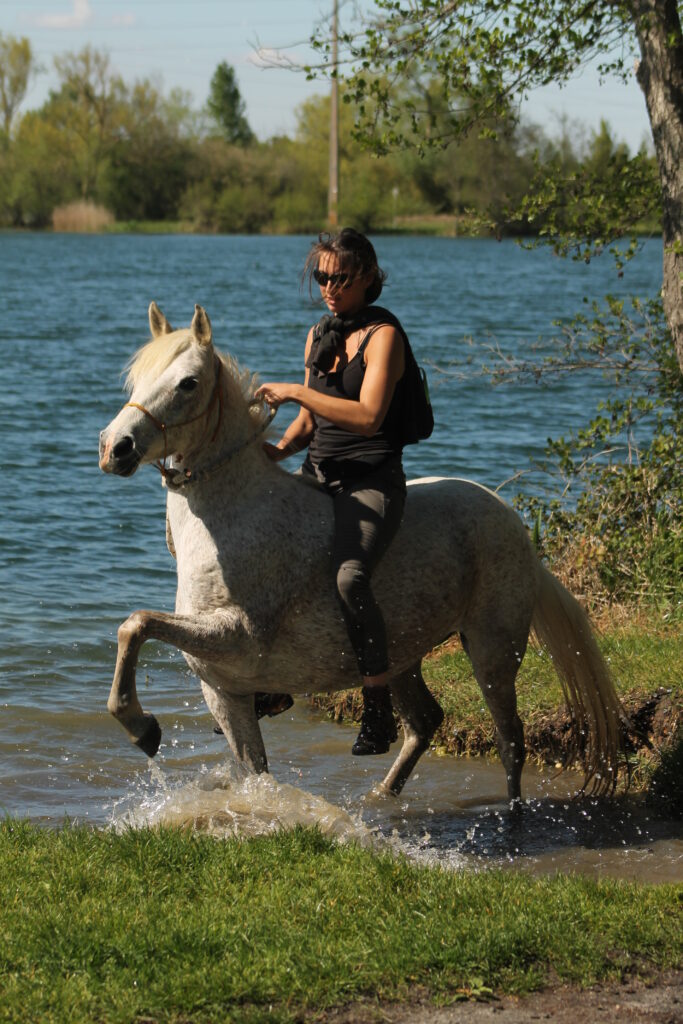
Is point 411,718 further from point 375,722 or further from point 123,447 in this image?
point 123,447

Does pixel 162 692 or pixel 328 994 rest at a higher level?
pixel 328 994

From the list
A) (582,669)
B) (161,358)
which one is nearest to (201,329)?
(161,358)

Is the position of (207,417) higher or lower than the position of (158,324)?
lower

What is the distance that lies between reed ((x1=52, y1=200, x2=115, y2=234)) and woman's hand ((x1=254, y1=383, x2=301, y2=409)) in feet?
333

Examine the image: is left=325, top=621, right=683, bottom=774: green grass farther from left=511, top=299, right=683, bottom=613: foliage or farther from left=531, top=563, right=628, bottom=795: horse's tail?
left=511, top=299, right=683, bottom=613: foliage

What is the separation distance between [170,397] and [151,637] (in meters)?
1.03

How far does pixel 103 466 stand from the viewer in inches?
210

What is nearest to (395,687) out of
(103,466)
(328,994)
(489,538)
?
(489,538)

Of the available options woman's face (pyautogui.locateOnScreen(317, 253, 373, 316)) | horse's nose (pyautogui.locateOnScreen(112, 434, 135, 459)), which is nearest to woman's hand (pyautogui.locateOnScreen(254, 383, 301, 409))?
woman's face (pyautogui.locateOnScreen(317, 253, 373, 316))

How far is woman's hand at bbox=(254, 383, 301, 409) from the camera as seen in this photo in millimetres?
5973

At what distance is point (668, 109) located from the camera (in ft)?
28.4

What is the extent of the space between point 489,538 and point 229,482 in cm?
147

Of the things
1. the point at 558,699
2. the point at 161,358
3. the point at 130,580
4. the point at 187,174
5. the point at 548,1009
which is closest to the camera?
the point at 548,1009

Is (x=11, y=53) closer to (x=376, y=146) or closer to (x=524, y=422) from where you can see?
(x=524, y=422)
